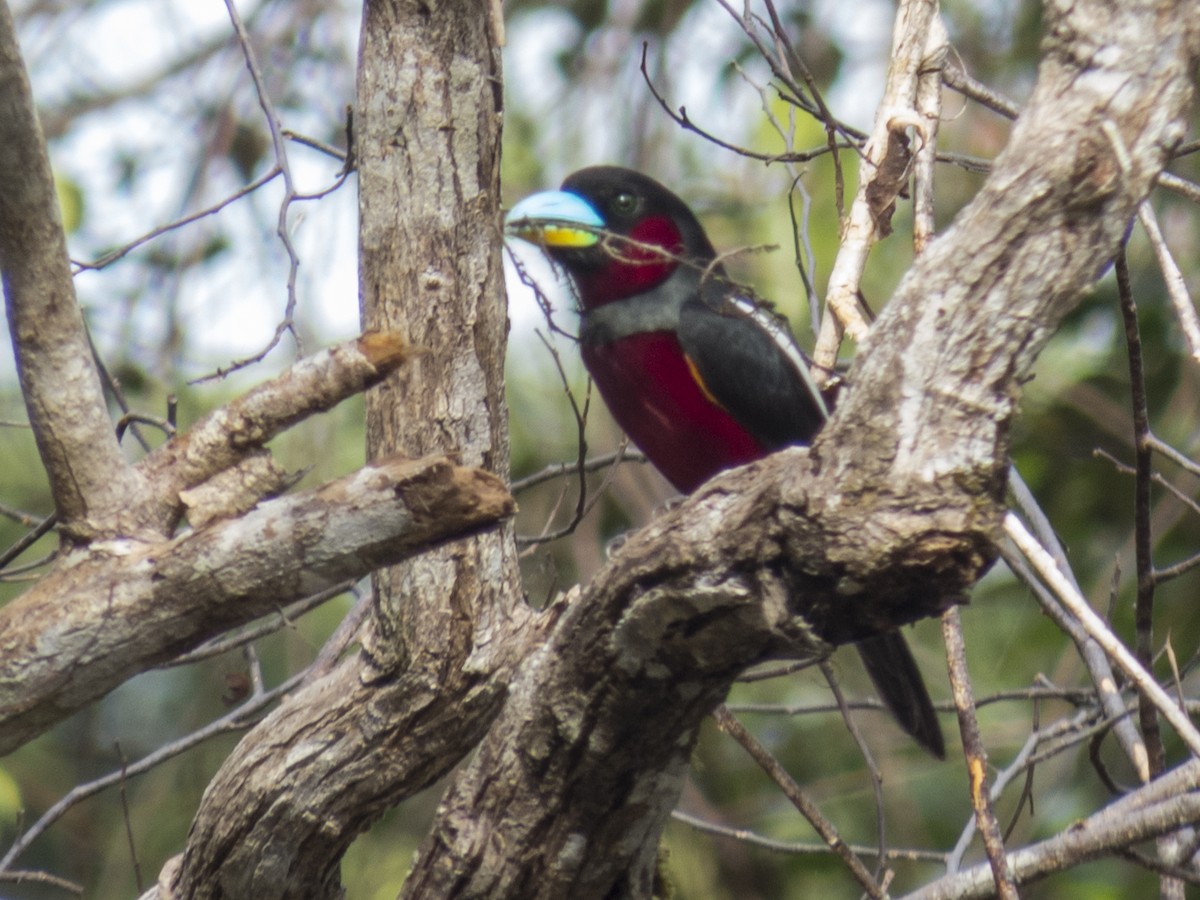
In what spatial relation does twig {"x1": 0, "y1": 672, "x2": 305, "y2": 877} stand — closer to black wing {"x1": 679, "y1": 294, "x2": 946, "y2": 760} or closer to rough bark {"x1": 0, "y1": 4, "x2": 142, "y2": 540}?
rough bark {"x1": 0, "y1": 4, "x2": 142, "y2": 540}

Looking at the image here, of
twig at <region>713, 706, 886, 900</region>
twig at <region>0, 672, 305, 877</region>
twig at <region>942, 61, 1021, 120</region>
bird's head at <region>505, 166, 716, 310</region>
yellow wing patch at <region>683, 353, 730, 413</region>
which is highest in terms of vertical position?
bird's head at <region>505, 166, 716, 310</region>

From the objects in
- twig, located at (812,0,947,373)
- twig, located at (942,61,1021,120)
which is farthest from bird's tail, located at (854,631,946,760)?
twig, located at (942,61,1021,120)

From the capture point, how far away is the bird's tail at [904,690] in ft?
11.8

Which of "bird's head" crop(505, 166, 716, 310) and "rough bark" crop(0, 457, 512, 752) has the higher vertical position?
"bird's head" crop(505, 166, 716, 310)

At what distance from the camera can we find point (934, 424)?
152 centimetres

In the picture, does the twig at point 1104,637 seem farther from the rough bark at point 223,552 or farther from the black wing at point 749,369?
the black wing at point 749,369

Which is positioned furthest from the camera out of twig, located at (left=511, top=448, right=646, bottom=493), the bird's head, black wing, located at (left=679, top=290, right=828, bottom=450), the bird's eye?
the bird's eye

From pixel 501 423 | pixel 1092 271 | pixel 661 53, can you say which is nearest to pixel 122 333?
pixel 661 53

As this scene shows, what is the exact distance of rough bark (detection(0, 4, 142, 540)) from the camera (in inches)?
75.6

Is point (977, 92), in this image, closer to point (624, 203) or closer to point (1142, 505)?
point (1142, 505)

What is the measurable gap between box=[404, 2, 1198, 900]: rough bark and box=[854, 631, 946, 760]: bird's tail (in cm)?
185

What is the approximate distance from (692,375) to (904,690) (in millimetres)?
961

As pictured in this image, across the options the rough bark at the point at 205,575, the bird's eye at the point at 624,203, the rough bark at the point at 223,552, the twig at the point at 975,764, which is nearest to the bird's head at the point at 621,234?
the bird's eye at the point at 624,203

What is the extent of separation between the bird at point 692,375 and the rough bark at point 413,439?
1171 mm
